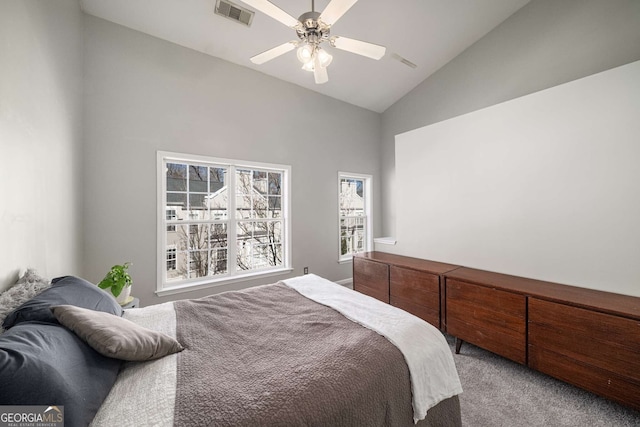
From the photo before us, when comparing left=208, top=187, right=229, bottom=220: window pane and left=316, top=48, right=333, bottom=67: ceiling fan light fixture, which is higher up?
left=316, top=48, right=333, bottom=67: ceiling fan light fixture

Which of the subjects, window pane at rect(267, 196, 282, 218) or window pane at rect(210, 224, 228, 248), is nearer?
window pane at rect(210, 224, 228, 248)

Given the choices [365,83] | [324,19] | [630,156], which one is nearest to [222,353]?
[324,19]

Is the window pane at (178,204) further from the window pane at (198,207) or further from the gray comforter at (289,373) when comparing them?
the gray comforter at (289,373)

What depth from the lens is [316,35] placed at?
5.96ft

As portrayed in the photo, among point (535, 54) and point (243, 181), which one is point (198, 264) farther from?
point (535, 54)

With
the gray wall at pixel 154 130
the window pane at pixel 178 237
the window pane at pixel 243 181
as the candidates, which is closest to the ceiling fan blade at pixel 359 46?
the gray wall at pixel 154 130

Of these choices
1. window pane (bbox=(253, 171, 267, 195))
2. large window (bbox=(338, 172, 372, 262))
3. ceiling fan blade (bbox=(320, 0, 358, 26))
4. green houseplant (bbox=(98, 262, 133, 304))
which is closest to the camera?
ceiling fan blade (bbox=(320, 0, 358, 26))

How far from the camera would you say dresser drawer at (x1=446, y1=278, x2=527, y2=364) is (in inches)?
78.4

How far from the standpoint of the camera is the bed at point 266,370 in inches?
33.6

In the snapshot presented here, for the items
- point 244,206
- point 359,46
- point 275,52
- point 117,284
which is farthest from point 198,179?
point 359,46

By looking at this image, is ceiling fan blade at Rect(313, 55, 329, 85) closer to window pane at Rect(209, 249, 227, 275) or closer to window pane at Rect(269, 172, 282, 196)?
window pane at Rect(269, 172, 282, 196)

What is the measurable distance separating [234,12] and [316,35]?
1.35 m

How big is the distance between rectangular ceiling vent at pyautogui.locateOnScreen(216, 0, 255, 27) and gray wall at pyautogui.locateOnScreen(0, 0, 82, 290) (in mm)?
1225

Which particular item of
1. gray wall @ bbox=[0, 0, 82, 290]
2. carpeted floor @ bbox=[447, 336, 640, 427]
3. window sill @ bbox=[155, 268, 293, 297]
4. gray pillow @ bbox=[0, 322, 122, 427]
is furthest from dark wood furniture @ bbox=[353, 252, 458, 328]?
gray wall @ bbox=[0, 0, 82, 290]
